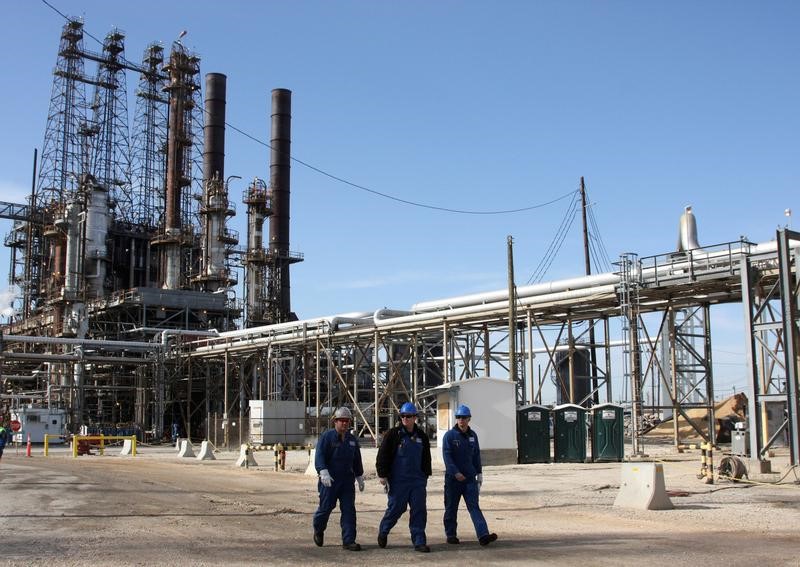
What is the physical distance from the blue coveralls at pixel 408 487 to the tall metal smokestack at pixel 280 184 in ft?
197

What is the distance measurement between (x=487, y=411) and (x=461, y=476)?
556 inches

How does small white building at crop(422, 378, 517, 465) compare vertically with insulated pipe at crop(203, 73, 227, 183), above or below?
below

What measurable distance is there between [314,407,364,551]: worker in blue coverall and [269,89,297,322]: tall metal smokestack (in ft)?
196

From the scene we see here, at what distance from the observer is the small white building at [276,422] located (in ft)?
125

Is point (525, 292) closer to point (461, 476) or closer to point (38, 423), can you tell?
point (461, 476)

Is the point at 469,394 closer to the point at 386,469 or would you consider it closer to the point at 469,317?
the point at 469,317

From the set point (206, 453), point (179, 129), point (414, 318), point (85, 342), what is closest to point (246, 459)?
point (206, 453)

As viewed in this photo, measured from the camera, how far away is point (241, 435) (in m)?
38.8

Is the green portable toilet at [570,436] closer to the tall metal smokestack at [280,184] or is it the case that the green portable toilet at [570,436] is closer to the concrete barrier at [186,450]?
the concrete barrier at [186,450]

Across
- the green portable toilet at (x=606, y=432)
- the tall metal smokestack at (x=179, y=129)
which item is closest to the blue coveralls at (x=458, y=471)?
the green portable toilet at (x=606, y=432)

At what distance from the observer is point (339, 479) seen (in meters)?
9.44

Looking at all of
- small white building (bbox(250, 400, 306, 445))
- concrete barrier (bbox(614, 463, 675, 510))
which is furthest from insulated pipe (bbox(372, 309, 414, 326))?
concrete barrier (bbox(614, 463, 675, 510))

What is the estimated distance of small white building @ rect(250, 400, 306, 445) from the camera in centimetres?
3806

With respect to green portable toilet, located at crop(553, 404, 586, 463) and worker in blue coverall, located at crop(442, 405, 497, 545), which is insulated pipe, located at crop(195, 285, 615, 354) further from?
worker in blue coverall, located at crop(442, 405, 497, 545)
